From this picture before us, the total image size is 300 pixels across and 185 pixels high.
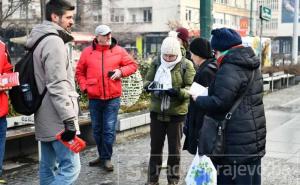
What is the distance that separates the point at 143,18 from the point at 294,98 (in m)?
52.8

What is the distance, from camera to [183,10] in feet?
206

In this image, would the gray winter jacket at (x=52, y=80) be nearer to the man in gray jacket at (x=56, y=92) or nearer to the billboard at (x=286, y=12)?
the man in gray jacket at (x=56, y=92)

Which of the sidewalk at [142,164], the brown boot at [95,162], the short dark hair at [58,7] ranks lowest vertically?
the sidewalk at [142,164]

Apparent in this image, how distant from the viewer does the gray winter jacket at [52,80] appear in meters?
3.94

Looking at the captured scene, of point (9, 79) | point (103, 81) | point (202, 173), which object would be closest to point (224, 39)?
point (202, 173)

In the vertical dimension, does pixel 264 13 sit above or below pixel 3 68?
above

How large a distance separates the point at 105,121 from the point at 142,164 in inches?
34.3

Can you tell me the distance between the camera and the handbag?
3.81 metres

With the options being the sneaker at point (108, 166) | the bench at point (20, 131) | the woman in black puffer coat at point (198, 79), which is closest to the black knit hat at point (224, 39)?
the woman in black puffer coat at point (198, 79)

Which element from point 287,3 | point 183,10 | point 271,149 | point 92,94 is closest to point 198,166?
point 92,94

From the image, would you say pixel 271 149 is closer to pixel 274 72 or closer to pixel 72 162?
pixel 72 162

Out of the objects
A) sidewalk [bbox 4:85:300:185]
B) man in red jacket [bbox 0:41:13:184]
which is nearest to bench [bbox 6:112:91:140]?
sidewalk [bbox 4:85:300:185]

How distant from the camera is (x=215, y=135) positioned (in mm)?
3852

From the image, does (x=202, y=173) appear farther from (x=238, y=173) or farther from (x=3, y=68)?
(x=3, y=68)
